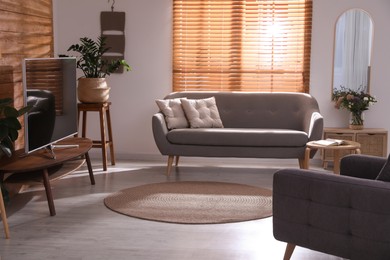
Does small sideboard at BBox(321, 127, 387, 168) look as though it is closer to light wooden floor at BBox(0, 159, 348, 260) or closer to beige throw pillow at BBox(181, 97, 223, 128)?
beige throw pillow at BBox(181, 97, 223, 128)

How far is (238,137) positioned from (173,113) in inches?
32.0

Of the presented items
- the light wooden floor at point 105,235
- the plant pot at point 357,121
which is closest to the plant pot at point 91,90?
the light wooden floor at point 105,235

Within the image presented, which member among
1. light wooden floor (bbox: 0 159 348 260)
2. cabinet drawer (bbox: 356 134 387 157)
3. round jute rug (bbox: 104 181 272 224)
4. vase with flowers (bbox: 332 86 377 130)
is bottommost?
light wooden floor (bbox: 0 159 348 260)

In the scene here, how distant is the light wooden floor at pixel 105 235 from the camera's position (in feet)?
12.1

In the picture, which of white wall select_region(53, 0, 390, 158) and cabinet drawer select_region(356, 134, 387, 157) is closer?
cabinet drawer select_region(356, 134, 387, 157)

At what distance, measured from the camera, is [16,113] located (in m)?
4.04

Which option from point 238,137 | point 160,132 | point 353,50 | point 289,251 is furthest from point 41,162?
point 353,50

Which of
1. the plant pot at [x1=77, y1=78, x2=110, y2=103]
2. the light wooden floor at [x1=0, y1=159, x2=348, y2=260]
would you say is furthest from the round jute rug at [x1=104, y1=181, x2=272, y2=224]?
the plant pot at [x1=77, y1=78, x2=110, y2=103]

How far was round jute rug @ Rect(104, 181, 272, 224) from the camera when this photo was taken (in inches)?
178

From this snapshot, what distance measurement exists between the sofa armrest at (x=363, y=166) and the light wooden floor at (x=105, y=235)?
607 mm

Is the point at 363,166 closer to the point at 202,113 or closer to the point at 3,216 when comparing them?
the point at 3,216

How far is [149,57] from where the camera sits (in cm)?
704

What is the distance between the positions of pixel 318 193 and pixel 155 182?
2850mm

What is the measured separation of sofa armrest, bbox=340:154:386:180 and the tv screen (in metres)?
2.39
